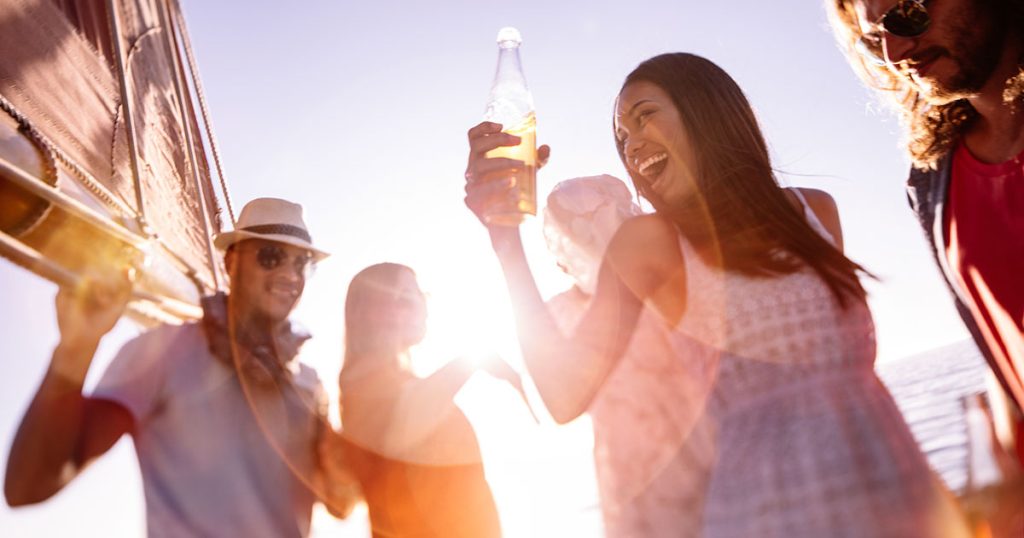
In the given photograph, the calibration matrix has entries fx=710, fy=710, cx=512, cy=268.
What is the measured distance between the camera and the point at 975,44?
2.08 m

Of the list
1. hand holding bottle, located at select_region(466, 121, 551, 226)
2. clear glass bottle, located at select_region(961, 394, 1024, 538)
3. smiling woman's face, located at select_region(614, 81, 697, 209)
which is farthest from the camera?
smiling woman's face, located at select_region(614, 81, 697, 209)

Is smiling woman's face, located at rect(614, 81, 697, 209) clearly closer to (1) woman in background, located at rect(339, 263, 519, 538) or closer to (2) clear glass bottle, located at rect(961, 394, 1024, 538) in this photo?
(2) clear glass bottle, located at rect(961, 394, 1024, 538)

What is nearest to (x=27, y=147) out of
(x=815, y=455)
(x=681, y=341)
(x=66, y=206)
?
(x=66, y=206)

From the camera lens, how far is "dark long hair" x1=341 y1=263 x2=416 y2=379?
12.1 ft

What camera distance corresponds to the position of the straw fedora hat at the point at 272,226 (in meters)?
3.66

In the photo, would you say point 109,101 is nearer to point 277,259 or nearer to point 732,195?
point 277,259

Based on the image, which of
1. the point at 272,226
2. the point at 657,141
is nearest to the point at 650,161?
the point at 657,141

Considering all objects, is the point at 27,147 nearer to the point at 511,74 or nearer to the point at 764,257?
the point at 511,74

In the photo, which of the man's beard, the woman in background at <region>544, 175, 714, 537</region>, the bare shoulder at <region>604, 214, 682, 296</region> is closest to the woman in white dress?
the bare shoulder at <region>604, 214, 682, 296</region>

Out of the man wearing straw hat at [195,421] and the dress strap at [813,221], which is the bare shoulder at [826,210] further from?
the man wearing straw hat at [195,421]

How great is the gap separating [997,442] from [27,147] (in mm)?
2770

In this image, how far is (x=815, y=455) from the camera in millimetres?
1274

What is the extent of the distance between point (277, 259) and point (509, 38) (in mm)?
1679

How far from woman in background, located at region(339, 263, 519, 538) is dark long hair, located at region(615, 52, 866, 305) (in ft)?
6.35
